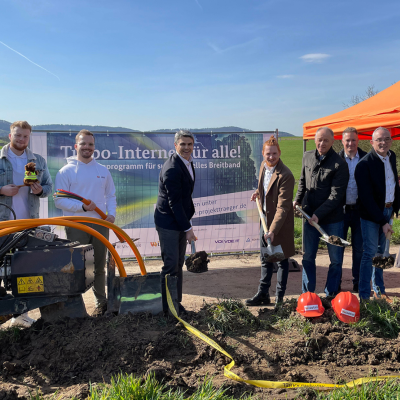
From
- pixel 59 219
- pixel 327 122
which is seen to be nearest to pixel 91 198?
pixel 59 219

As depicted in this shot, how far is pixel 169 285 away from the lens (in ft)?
11.3

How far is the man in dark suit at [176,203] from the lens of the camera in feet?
12.6

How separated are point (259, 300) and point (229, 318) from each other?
4.77ft

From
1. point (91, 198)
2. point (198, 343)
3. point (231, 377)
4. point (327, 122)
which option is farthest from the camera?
point (327, 122)

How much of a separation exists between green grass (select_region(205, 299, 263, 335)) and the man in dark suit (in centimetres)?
52

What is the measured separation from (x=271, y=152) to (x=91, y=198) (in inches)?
84.3

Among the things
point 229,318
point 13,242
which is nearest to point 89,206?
point 13,242

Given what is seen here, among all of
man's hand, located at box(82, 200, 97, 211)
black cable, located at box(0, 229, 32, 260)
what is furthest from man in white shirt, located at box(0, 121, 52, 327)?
black cable, located at box(0, 229, 32, 260)

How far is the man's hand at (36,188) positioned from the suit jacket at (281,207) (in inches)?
101

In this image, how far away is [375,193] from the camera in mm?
4477

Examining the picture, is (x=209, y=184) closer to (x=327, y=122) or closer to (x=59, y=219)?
(x=327, y=122)

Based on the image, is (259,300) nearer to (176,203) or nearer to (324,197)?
(324,197)

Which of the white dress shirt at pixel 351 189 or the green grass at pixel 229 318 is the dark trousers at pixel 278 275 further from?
the white dress shirt at pixel 351 189

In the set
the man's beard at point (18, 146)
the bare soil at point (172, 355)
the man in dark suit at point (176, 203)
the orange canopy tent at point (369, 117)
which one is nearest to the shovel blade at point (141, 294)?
the bare soil at point (172, 355)
